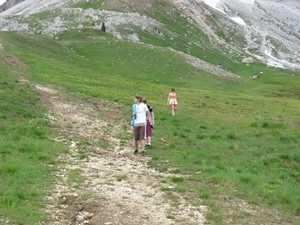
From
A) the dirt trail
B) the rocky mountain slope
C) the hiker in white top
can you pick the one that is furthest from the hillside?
the rocky mountain slope

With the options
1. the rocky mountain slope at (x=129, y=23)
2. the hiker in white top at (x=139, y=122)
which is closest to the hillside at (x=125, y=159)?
the hiker in white top at (x=139, y=122)

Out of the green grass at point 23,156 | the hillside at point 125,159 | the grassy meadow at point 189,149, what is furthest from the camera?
the grassy meadow at point 189,149

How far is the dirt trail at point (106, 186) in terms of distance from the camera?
12469 mm

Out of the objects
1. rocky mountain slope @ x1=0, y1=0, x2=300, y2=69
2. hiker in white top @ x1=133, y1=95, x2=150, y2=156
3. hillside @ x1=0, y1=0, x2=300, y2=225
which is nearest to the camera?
hillside @ x1=0, y1=0, x2=300, y2=225

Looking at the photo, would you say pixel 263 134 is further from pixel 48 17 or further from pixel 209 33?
pixel 209 33

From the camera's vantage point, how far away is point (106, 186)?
1525cm

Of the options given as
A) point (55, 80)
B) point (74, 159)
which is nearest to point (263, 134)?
point (74, 159)

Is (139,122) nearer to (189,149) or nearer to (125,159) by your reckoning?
(125,159)

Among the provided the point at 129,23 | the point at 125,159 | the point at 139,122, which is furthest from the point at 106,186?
the point at 129,23

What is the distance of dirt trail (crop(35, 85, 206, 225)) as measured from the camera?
491 inches

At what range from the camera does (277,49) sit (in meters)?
194

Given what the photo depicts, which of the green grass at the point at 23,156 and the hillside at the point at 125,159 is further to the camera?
the hillside at the point at 125,159

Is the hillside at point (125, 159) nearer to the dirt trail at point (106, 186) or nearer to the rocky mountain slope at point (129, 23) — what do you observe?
the dirt trail at point (106, 186)

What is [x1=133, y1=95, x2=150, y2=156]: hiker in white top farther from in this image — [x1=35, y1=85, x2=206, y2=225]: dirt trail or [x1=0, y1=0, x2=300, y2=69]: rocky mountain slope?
[x1=0, y1=0, x2=300, y2=69]: rocky mountain slope
